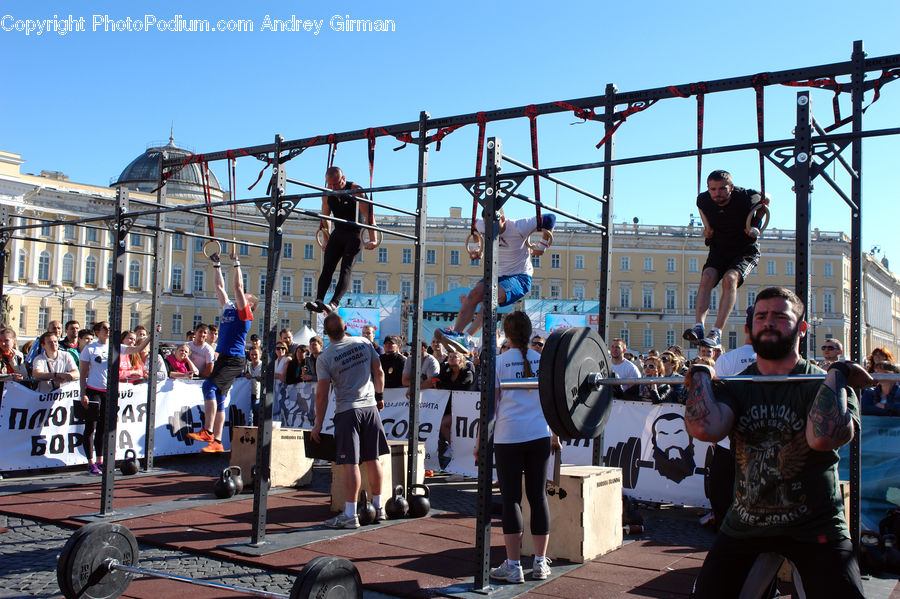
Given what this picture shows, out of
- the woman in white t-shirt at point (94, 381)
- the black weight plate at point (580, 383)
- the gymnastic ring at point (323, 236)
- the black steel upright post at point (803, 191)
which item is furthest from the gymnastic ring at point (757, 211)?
the woman in white t-shirt at point (94, 381)

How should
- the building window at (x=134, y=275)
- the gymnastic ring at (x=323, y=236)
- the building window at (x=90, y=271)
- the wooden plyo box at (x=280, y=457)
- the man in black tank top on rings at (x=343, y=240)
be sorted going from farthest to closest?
the building window at (x=134, y=275), the building window at (x=90, y=271), the wooden plyo box at (x=280, y=457), the gymnastic ring at (x=323, y=236), the man in black tank top on rings at (x=343, y=240)

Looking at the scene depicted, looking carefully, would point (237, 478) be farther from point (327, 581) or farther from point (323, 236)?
point (327, 581)

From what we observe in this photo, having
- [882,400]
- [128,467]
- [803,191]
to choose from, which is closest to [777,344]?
[803,191]

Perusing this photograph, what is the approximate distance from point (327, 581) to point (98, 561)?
1.67 m

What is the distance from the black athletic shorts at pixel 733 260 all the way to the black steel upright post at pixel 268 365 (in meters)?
3.37

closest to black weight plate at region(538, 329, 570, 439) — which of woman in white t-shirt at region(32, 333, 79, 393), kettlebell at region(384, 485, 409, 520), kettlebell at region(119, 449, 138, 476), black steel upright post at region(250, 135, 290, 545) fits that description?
Answer: black steel upright post at region(250, 135, 290, 545)

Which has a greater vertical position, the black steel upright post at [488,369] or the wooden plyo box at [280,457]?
the black steel upright post at [488,369]

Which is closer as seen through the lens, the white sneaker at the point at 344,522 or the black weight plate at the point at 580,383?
the black weight plate at the point at 580,383

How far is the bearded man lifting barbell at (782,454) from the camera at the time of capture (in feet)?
9.30

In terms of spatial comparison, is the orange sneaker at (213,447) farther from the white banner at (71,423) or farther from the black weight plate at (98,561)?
the black weight plate at (98,561)

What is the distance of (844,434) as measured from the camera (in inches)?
109

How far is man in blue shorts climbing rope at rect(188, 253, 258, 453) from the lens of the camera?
Answer: 929 centimetres

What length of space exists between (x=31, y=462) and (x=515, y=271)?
661 cm

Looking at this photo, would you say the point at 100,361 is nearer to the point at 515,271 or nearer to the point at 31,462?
the point at 31,462
